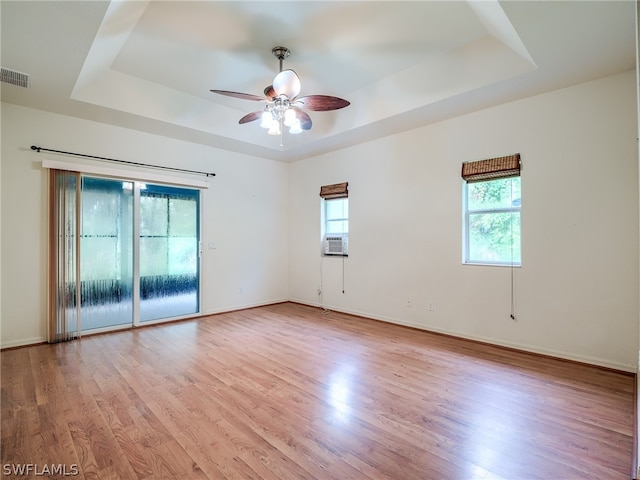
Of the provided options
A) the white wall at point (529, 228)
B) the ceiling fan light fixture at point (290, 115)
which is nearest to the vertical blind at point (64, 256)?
the ceiling fan light fixture at point (290, 115)

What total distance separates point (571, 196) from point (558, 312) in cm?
120

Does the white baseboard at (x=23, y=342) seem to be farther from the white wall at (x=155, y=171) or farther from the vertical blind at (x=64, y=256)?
the vertical blind at (x=64, y=256)

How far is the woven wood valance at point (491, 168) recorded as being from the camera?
3.47 meters

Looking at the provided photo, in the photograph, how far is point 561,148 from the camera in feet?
10.5

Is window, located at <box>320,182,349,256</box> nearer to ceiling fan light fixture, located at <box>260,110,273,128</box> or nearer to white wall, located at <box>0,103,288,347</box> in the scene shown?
white wall, located at <box>0,103,288,347</box>

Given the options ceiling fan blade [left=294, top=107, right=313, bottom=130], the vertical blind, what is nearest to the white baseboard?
the vertical blind

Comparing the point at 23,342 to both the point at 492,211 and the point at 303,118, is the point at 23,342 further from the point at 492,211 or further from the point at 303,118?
the point at 492,211

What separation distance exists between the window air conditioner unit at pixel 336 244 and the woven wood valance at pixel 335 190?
0.69 metres

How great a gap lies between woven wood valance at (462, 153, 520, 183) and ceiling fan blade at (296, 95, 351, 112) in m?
1.79

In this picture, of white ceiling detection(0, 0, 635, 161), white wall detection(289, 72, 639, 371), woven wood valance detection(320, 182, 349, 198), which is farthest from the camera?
woven wood valance detection(320, 182, 349, 198)

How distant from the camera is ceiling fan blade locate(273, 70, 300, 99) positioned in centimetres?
281

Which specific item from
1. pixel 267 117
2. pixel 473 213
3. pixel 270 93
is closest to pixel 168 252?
pixel 267 117

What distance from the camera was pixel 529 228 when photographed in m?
3.40

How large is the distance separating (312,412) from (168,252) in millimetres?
3601
